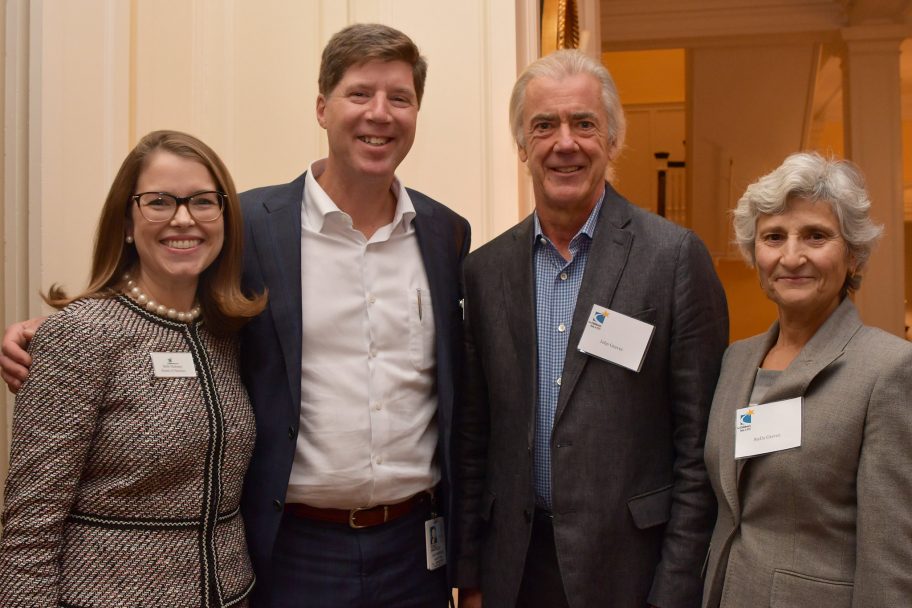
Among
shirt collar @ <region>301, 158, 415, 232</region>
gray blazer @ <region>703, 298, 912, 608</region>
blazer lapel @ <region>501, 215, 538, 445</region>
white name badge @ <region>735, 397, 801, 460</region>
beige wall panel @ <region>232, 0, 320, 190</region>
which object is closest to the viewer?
gray blazer @ <region>703, 298, 912, 608</region>

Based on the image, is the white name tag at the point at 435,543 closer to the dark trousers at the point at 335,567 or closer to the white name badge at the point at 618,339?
the dark trousers at the point at 335,567

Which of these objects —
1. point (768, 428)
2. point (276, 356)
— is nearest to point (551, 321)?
point (768, 428)

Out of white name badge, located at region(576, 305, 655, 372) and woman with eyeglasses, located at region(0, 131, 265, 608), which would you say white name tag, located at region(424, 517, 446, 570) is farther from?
white name badge, located at region(576, 305, 655, 372)

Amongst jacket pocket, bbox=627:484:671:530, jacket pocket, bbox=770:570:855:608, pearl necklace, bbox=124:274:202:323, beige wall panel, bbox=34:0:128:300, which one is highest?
beige wall panel, bbox=34:0:128:300

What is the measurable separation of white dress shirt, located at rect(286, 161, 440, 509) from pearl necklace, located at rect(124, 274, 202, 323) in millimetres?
329

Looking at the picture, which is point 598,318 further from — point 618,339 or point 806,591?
point 806,591

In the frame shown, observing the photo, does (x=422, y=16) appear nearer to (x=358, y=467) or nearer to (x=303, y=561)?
(x=358, y=467)

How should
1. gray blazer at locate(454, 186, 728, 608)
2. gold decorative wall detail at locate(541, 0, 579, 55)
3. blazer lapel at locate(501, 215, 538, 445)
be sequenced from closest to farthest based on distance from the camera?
gray blazer at locate(454, 186, 728, 608)
blazer lapel at locate(501, 215, 538, 445)
gold decorative wall detail at locate(541, 0, 579, 55)

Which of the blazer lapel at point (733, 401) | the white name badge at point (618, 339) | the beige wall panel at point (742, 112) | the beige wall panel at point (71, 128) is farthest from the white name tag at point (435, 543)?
the beige wall panel at point (742, 112)

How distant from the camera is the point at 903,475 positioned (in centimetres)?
147

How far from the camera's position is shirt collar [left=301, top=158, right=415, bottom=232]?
2.05 m

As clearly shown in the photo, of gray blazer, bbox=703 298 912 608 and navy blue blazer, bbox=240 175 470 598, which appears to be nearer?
gray blazer, bbox=703 298 912 608

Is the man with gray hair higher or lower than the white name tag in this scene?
higher

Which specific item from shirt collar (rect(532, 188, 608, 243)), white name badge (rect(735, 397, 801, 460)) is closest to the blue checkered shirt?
shirt collar (rect(532, 188, 608, 243))
